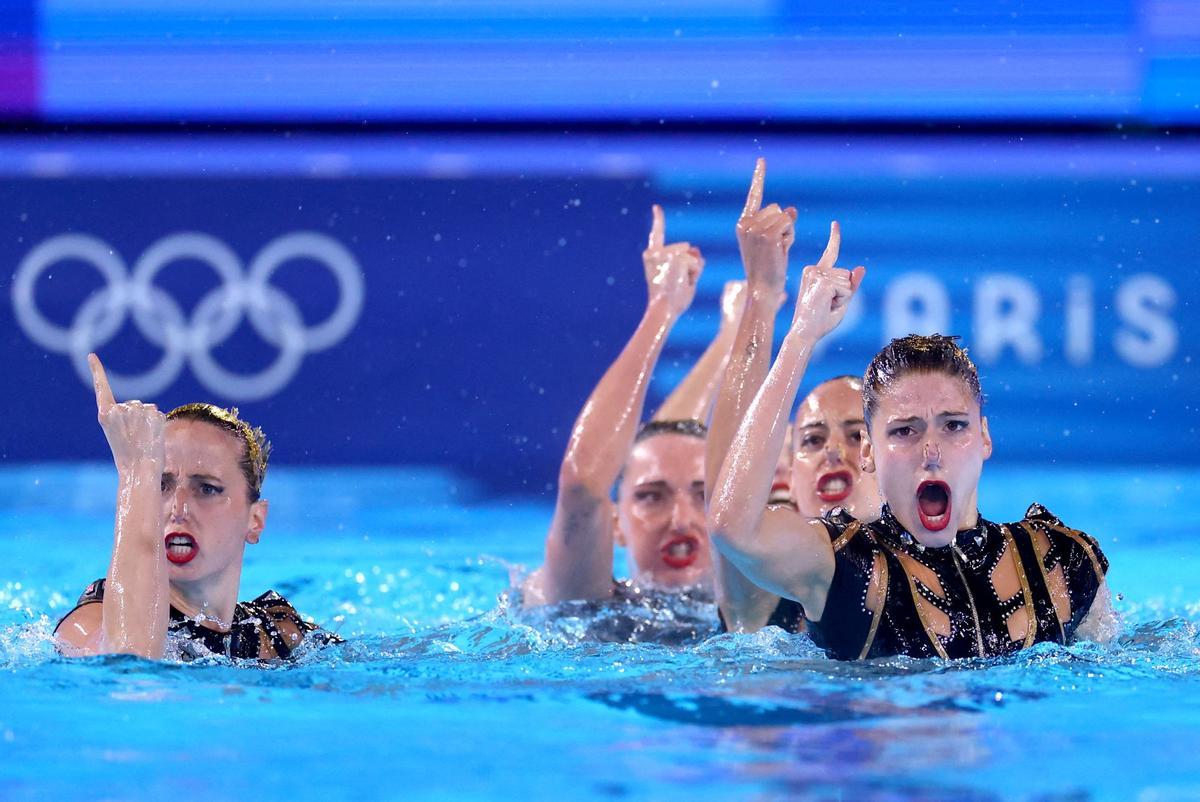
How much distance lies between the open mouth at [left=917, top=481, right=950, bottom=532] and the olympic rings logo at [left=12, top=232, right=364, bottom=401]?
492 centimetres

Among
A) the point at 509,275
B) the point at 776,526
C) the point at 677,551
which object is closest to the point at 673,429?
the point at 677,551

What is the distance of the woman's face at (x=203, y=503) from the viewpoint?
3799 millimetres

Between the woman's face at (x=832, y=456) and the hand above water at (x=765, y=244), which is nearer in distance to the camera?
the hand above water at (x=765, y=244)

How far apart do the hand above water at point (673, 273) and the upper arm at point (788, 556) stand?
126 cm

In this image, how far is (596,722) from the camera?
331cm

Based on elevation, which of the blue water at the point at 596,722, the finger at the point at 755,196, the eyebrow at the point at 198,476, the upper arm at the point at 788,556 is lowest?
the blue water at the point at 596,722

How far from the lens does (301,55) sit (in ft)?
27.5

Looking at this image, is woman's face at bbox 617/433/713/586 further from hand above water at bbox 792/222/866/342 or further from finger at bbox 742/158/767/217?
hand above water at bbox 792/222/866/342

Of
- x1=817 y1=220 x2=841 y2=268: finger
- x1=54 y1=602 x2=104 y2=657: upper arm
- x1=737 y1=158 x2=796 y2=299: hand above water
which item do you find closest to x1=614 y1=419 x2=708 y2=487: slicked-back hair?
x1=737 y1=158 x2=796 y2=299: hand above water

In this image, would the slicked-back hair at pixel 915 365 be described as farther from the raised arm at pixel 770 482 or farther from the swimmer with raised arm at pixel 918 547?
the raised arm at pixel 770 482

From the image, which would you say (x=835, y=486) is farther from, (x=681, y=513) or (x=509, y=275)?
(x=509, y=275)

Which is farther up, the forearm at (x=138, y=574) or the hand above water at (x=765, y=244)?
the hand above water at (x=765, y=244)

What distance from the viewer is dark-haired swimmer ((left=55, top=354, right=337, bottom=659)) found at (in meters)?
3.43

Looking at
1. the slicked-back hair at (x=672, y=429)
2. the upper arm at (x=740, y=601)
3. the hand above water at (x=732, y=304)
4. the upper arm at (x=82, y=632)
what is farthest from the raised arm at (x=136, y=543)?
the hand above water at (x=732, y=304)
